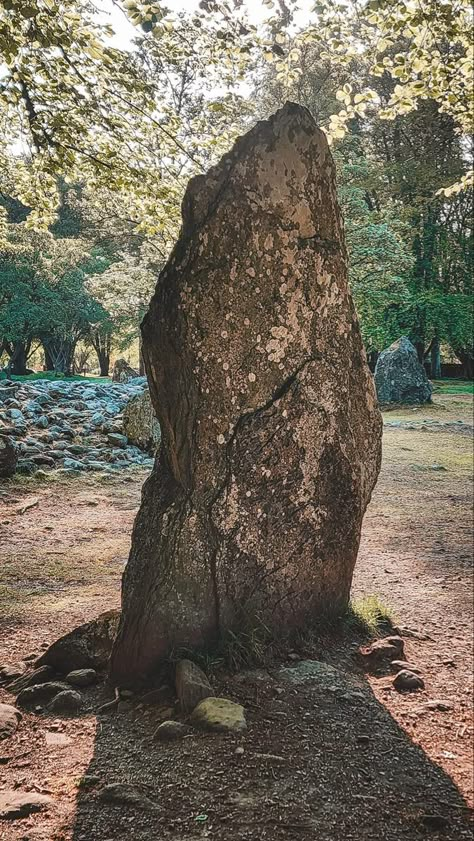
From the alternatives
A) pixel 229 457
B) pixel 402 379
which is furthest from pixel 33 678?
pixel 402 379

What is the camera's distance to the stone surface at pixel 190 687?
2855 mm

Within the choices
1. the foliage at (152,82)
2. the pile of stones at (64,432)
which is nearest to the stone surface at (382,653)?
the foliage at (152,82)

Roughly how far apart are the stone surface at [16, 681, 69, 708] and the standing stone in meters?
0.30

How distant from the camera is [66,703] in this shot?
3014 millimetres

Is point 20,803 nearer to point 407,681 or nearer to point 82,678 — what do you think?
point 82,678

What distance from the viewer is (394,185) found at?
26969 mm

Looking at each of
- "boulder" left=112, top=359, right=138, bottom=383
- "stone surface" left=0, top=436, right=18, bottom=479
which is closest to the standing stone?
"stone surface" left=0, top=436, right=18, bottom=479

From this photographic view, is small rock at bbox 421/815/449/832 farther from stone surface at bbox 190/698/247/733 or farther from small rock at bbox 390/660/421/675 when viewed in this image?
small rock at bbox 390/660/421/675

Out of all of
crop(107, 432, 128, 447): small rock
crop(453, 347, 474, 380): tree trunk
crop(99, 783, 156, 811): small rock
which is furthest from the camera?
crop(453, 347, 474, 380): tree trunk

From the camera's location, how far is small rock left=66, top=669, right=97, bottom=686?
3229 mm

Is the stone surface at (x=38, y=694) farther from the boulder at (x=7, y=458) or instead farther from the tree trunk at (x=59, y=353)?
the tree trunk at (x=59, y=353)

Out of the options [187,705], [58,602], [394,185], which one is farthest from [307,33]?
[394,185]

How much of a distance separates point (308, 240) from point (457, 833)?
2872mm

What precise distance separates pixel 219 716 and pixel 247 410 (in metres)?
1.52
